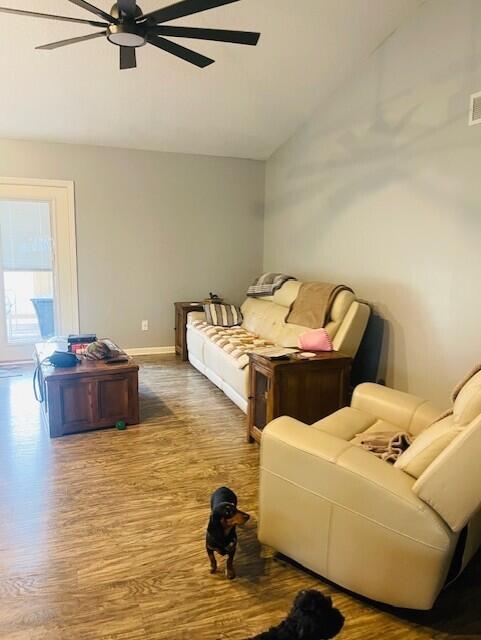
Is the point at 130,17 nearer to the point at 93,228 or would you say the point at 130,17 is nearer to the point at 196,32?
the point at 196,32

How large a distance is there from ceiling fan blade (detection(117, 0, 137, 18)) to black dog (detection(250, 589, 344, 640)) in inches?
99.5

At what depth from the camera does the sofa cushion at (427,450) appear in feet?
5.27

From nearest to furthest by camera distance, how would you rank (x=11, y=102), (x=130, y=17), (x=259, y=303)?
(x=130, y=17), (x=11, y=102), (x=259, y=303)

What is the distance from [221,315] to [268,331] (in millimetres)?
772

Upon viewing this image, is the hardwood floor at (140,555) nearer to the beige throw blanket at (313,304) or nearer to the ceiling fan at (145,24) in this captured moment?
the beige throw blanket at (313,304)

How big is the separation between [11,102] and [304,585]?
173 inches

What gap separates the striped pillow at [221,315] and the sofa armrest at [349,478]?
2.95 m

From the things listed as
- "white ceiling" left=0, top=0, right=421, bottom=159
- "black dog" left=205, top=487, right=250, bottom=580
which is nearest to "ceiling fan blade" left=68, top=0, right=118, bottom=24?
"white ceiling" left=0, top=0, right=421, bottom=159

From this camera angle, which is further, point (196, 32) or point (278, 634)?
point (196, 32)

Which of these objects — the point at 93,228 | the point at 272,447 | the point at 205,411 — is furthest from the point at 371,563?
the point at 93,228

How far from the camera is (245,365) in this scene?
10.9 feet

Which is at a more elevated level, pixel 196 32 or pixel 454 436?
pixel 196 32

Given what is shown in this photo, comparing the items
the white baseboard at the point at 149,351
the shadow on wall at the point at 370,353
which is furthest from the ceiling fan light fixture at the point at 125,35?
the white baseboard at the point at 149,351

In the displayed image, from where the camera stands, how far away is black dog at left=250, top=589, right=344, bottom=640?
3.89 feet
